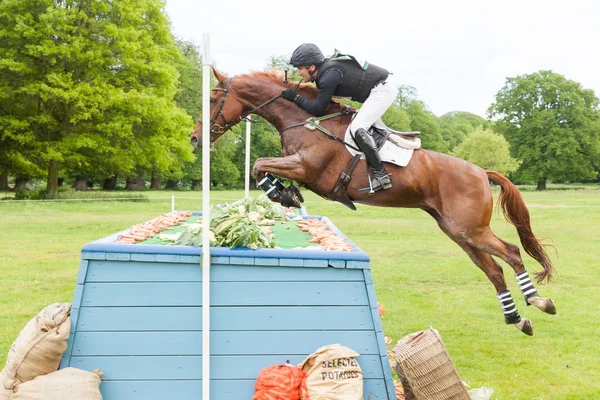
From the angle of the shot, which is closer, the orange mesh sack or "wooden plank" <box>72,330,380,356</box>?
the orange mesh sack

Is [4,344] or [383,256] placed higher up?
[4,344]

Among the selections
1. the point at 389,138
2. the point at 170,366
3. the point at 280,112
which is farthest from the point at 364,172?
the point at 170,366

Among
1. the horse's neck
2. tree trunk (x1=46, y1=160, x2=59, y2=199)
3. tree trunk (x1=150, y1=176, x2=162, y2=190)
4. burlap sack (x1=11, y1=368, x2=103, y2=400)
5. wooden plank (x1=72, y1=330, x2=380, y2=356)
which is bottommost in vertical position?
tree trunk (x1=150, y1=176, x2=162, y2=190)

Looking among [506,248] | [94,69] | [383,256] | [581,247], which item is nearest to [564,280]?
[383,256]

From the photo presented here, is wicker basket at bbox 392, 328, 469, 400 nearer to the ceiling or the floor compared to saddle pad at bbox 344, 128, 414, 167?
nearer to the floor

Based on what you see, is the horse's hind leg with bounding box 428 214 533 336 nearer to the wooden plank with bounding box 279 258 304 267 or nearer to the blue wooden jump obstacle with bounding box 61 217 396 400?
the blue wooden jump obstacle with bounding box 61 217 396 400

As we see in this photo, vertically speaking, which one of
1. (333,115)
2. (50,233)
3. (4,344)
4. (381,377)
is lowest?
(50,233)

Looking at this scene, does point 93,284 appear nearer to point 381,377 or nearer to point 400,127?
point 381,377

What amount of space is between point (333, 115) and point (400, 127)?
39088 mm

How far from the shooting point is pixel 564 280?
9.37 metres

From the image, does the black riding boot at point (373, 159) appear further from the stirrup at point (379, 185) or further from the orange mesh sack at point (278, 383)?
the orange mesh sack at point (278, 383)

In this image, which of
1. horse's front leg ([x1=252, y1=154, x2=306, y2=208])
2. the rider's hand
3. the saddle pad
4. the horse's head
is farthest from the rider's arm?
the horse's head

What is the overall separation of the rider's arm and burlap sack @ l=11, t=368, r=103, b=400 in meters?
2.17

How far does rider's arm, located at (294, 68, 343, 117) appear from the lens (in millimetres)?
3734
